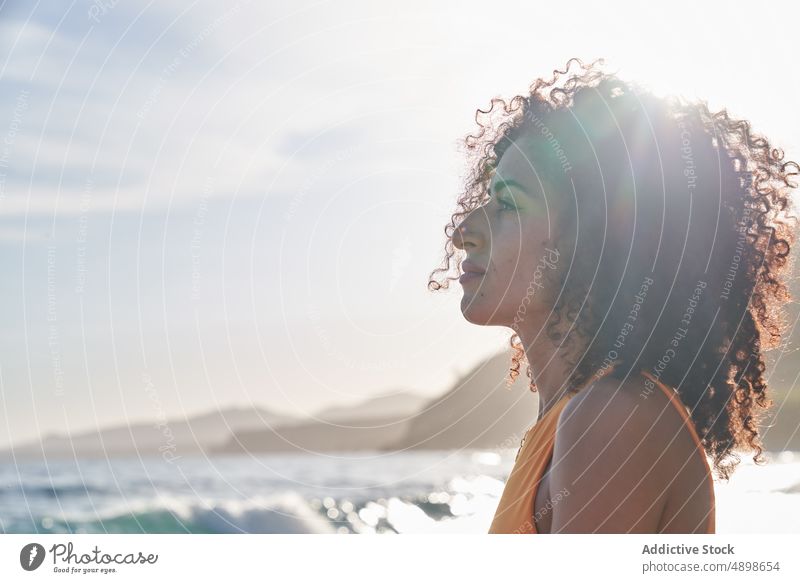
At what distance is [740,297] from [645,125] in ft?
2.33

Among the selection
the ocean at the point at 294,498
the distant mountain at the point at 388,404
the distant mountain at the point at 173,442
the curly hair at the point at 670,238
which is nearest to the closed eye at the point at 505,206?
the curly hair at the point at 670,238

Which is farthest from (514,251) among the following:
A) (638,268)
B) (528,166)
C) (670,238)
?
(670,238)

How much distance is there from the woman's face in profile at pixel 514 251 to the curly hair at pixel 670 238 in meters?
0.05

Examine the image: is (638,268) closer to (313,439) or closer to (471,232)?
(471,232)

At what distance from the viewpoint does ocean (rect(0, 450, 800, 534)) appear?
52.7 ft

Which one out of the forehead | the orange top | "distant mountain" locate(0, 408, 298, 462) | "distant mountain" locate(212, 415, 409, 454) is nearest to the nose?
the forehead

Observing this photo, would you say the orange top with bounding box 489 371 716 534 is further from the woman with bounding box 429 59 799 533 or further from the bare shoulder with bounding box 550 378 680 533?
the bare shoulder with bounding box 550 378 680 533

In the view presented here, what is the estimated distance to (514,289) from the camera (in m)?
2.88

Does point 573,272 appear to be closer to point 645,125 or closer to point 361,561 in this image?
point 645,125

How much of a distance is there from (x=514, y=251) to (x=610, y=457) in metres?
0.88

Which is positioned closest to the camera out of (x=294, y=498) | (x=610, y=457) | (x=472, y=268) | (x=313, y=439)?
(x=610, y=457)

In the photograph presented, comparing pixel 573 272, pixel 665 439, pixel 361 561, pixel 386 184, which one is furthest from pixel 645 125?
pixel 386 184

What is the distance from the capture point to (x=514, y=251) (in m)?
2.91

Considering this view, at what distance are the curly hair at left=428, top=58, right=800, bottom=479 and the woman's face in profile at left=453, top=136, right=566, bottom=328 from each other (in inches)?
2.0
